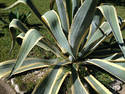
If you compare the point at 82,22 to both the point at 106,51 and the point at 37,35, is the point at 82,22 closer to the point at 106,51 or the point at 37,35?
the point at 37,35

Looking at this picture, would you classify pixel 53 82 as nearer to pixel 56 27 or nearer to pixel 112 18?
pixel 56 27

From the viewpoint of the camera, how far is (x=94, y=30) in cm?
227

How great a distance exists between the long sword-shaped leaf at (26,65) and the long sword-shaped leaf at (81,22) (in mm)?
346

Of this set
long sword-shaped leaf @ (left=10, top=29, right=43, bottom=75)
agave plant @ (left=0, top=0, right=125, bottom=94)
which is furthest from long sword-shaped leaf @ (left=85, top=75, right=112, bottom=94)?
long sword-shaped leaf @ (left=10, top=29, right=43, bottom=75)

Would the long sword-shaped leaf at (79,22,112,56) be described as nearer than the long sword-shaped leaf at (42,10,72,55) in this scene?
No

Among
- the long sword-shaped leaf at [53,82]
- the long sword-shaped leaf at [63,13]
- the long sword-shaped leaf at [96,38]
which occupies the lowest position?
the long sword-shaped leaf at [53,82]

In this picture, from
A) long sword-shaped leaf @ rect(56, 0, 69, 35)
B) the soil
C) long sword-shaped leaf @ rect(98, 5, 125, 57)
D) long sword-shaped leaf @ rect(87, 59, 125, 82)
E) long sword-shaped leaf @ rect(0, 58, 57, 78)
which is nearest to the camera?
long sword-shaped leaf @ rect(98, 5, 125, 57)

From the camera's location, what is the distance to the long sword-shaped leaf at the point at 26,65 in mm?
1888

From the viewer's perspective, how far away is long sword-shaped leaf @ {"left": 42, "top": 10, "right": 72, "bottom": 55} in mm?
1696

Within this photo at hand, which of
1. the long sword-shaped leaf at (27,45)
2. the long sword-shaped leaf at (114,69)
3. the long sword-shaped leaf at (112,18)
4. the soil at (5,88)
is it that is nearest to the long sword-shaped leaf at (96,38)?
the long sword-shaped leaf at (114,69)

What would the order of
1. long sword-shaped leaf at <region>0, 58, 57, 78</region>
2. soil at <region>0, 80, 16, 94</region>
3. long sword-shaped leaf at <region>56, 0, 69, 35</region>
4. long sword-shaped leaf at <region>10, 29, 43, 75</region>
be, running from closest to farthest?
long sword-shaped leaf at <region>10, 29, 43, 75</region>
long sword-shaped leaf at <region>0, 58, 57, 78</region>
long sword-shaped leaf at <region>56, 0, 69, 35</region>
soil at <region>0, 80, 16, 94</region>

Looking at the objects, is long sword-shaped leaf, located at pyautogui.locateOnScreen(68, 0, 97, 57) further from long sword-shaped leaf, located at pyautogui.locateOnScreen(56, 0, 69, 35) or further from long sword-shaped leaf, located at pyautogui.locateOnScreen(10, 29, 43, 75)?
long sword-shaped leaf, located at pyautogui.locateOnScreen(10, 29, 43, 75)

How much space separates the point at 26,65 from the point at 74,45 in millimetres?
554

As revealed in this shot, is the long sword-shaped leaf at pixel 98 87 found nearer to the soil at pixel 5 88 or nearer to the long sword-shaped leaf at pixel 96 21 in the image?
the long sword-shaped leaf at pixel 96 21
